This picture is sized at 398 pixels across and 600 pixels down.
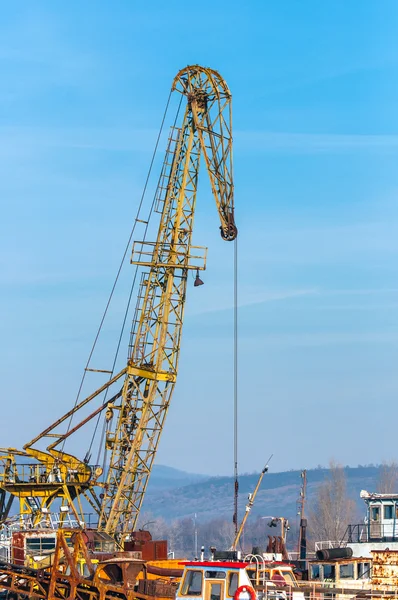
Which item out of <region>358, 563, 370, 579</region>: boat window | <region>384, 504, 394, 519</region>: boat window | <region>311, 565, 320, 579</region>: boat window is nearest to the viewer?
<region>311, 565, 320, 579</region>: boat window

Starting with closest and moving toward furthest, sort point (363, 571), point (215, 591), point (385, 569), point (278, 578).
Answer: point (215, 591) < point (278, 578) < point (385, 569) < point (363, 571)

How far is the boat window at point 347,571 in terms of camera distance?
4647 cm

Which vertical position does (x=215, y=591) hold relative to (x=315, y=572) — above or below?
below

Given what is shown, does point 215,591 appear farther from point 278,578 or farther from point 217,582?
point 278,578

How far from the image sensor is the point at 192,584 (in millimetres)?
37844

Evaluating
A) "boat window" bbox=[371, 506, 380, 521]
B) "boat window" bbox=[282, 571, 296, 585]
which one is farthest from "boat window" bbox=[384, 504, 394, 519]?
"boat window" bbox=[282, 571, 296, 585]

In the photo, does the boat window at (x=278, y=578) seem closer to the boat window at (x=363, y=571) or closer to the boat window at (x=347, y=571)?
the boat window at (x=347, y=571)

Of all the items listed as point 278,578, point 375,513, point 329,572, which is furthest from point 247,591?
point 375,513

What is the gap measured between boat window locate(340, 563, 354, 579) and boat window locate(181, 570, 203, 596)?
422 inches

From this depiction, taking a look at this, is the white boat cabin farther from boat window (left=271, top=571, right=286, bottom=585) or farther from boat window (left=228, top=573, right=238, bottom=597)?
boat window (left=271, top=571, right=286, bottom=585)

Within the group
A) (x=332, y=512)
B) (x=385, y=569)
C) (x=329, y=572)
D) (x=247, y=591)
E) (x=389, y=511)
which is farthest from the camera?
(x=332, y=512)

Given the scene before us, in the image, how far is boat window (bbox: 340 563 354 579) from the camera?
46.5 meters

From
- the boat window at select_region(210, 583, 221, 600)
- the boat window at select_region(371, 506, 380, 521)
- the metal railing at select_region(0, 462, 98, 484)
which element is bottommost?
the boat window at select_region(210, 583, 221, 600)

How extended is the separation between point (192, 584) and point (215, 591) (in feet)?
3.06
